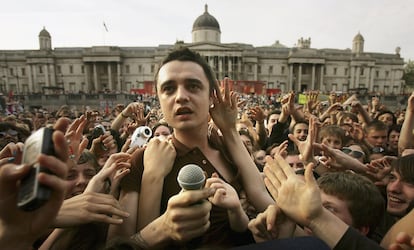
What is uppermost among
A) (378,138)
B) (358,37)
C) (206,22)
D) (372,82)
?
(206,22)

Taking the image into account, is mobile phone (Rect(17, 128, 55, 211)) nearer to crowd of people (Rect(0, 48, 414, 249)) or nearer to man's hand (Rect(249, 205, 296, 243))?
crowd of people (Rect(0, 48, 414, 249))

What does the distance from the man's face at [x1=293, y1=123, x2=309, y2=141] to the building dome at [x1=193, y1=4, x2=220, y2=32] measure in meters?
64.4

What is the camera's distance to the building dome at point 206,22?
64.8m

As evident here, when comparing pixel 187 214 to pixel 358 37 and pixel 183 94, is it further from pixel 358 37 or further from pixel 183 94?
pixel 358 37

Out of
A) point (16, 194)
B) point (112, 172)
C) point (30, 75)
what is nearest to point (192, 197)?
point (16, 194)

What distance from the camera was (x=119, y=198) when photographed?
1824 millimetres

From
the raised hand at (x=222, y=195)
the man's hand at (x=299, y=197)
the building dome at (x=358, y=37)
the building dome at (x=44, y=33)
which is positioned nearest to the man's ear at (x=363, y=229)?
the man's hand at (x=299, y=197)

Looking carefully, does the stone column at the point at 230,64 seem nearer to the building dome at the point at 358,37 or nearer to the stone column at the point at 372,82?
the stone column at the point at 372,82

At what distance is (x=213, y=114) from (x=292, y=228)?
1.06 m

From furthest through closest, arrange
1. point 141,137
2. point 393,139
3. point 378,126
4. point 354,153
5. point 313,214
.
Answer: point 393,139 < point 378,126 < point 141,137 < point 354,153 < point 313,214

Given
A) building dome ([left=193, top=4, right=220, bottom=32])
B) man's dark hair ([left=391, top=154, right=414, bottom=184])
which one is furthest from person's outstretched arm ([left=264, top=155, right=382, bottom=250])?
building dome ([left=193, top=4, right=220, bottom=32])

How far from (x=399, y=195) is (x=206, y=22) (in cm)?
6822

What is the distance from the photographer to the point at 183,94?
1767 millimetres

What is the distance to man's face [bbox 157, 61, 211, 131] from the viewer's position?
1793 millimetres
